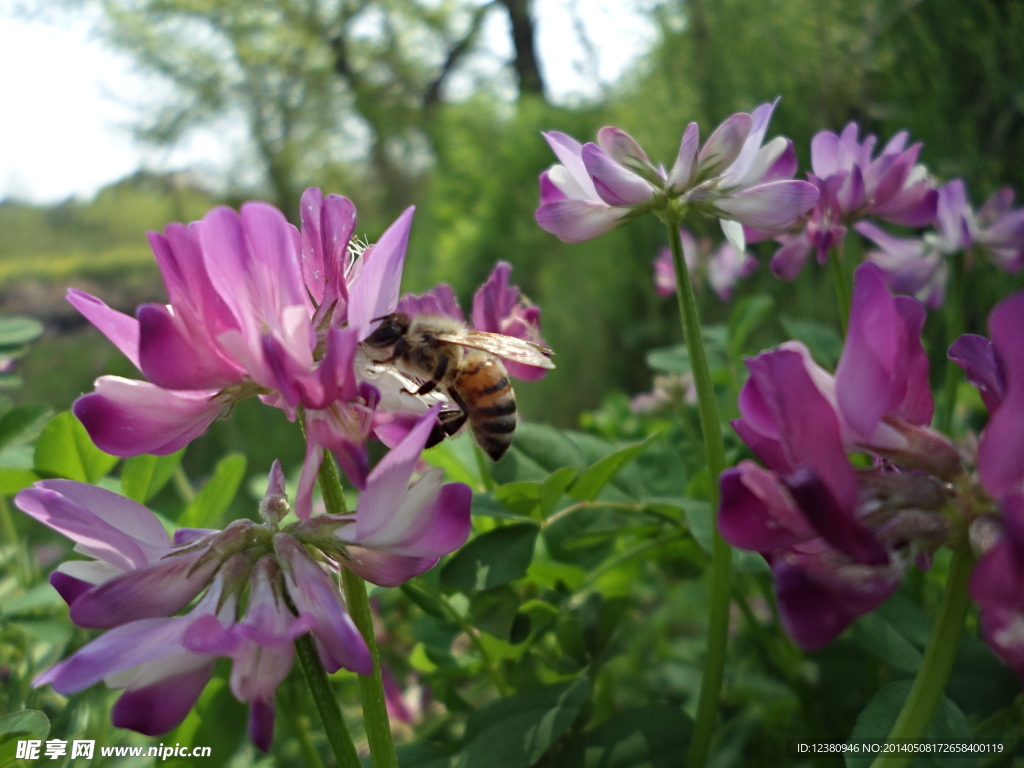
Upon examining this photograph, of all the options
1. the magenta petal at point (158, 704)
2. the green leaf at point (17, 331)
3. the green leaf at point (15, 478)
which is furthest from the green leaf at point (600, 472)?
the green leaf at point (17, 331)

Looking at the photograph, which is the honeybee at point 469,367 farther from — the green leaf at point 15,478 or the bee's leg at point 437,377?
the green leaf at point 15,478

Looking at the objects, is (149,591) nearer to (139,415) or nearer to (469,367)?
(139,415)

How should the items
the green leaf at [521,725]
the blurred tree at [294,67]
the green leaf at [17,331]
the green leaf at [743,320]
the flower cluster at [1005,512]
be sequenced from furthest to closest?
the blurred tree at [294,67] < the green leaf at [743,320] < the green leaf at [17,331] < the green leaf at [521,725] < the flower cluster at [1005,512]

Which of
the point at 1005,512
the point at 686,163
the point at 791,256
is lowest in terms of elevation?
the point at 1005,512

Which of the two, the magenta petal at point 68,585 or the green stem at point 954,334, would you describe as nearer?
the magenta petal at point 68,585

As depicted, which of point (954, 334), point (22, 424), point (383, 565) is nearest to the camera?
point (383, 565)

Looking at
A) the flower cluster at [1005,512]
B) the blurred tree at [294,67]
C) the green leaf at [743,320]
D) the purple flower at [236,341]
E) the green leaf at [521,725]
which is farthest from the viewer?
the blurred tree at [294,67]

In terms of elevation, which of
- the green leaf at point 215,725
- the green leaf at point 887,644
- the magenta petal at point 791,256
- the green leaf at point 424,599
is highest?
the magenta petal at point 791,256

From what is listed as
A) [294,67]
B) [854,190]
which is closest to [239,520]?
[854,190]
